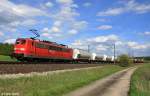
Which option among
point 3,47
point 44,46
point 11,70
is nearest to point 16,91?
point 11,70

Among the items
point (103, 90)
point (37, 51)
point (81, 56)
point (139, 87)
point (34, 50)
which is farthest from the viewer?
point (81, 56)

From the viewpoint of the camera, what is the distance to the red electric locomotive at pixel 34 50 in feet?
129

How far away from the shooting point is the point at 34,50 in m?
41.2

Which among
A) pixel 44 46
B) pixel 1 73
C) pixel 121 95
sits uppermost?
pixel 44 46

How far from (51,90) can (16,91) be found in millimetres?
2794

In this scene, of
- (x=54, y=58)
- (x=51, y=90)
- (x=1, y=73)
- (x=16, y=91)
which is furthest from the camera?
(x=54, y=58)

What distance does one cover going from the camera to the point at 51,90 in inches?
771

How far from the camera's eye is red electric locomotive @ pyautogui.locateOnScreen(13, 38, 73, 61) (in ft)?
129

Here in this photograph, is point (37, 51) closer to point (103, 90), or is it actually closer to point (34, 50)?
point (34, 50)

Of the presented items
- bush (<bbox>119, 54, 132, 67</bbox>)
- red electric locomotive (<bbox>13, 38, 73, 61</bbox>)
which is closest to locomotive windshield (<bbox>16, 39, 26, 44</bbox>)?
red electric locomotive (<bbox>13, 38, 73, 61</bbox>)

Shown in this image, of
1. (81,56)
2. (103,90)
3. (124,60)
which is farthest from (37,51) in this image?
(124,60)

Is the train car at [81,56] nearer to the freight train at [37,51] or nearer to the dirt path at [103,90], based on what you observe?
the freight train at [37,51]

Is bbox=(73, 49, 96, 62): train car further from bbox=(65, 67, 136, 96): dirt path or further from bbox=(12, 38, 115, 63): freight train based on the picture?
bbox=(65, 67, 136, 96): dirt path

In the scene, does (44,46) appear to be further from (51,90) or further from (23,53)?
(51,90)
